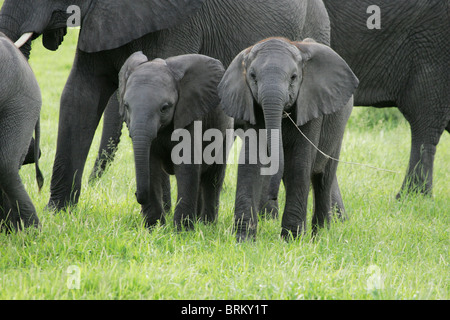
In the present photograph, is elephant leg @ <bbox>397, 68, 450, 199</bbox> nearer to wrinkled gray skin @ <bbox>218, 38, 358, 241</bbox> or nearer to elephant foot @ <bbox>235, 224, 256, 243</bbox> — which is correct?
wrinkled gray skin @ <bbox>218, 38, 358, 241</bbox>

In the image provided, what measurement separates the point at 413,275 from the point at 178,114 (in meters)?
1.73

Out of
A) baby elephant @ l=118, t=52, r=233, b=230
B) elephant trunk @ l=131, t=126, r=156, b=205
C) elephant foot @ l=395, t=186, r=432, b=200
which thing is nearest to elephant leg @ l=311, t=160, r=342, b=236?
baby elephant @ l=118, t=52, r=233, b=230

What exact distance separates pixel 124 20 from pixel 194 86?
2.60ft

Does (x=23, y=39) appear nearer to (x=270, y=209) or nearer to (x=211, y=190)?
(x=211, y=190)

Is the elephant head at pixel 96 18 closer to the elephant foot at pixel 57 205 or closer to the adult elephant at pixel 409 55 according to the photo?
the elephant foot at pixel 57 205

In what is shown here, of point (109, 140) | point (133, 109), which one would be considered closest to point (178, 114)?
point (133, 109)

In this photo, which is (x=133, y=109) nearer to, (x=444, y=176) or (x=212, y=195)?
(x=212, y=195)

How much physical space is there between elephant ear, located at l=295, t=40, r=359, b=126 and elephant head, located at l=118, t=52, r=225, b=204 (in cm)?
63

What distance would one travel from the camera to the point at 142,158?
4711mm

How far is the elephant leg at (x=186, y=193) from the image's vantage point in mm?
5141

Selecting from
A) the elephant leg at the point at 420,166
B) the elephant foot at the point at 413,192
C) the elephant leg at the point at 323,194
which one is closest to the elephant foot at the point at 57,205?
the elephant leg at the point at 323,194

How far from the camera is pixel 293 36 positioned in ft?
20.1

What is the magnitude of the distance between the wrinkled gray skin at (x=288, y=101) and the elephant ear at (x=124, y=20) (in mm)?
844

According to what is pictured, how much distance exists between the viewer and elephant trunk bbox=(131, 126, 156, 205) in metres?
4.71
